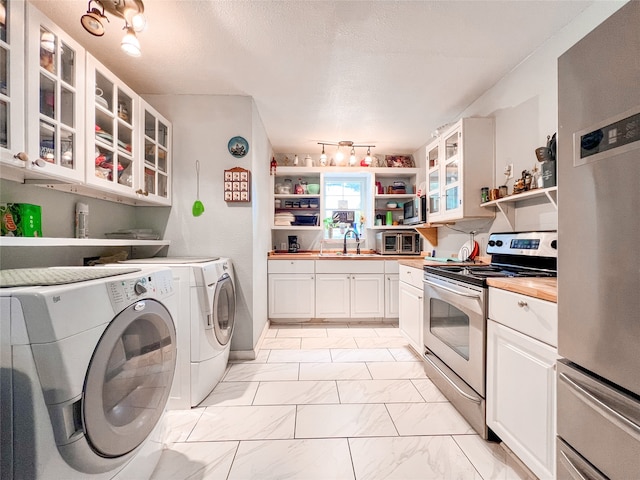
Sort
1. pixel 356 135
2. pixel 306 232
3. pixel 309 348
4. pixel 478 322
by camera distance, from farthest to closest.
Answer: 1. pixel 306 232
2. pixel 356 135
3. pixel 309 348
4. pixel 478 322

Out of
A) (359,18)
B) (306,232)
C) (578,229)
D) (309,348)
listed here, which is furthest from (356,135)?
(578,229)

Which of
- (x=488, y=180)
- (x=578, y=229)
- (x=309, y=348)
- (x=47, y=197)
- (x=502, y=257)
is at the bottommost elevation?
(x=309, y=348)

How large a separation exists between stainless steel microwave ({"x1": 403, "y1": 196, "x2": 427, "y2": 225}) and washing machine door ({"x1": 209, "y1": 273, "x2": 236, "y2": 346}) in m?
2.34

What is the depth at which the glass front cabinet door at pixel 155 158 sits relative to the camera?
2.04 m

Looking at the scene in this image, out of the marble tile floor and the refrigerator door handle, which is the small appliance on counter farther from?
the refrigerator door handle

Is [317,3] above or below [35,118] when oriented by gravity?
above

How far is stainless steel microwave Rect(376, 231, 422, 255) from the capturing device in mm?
3633

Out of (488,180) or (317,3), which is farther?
(488,180)

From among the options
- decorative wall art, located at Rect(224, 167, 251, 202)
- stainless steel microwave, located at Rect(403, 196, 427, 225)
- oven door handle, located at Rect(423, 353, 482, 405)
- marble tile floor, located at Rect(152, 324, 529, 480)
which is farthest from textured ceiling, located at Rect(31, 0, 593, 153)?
marble tile floor, located at Rect(152, 324, 529, 480)

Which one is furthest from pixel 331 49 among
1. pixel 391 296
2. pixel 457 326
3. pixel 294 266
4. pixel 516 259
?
pixel 391 296

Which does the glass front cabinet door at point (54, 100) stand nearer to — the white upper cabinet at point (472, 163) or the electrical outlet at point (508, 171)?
the white upper cabinet at point (472, 163)

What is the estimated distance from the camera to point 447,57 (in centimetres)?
191

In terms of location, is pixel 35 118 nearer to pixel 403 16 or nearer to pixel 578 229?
pixel 403 16

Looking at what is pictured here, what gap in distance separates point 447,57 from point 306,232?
8.74 feet
